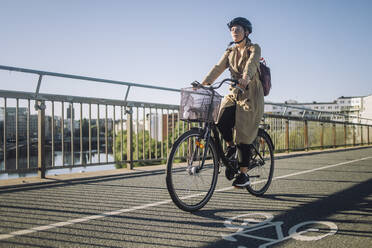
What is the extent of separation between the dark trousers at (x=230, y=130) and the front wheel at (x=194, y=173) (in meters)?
0.31

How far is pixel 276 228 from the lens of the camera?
2.72m

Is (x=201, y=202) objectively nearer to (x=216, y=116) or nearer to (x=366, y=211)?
(x=216, y=116)

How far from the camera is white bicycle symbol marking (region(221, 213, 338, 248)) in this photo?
2.47 meters

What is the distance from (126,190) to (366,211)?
9.25 ft

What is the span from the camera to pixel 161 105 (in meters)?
7.50

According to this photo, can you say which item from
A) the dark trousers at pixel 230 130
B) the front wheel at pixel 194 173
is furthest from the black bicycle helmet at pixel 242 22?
the front wheel at pixel 194 173

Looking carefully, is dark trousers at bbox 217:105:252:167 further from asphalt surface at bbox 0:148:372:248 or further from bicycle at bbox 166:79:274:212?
asphalt surface at bbox 0:148:372:248

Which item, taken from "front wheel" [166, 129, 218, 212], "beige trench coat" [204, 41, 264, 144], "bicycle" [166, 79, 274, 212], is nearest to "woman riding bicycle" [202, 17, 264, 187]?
"beige trench coat" [204, 41, 264, 144]

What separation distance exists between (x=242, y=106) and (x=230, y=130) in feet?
1.02

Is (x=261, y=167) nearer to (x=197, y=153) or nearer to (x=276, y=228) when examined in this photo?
(x=197, y=153)

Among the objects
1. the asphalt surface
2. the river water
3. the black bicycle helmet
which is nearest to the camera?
the asphalt surface

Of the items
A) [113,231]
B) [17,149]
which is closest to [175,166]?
[113,231]

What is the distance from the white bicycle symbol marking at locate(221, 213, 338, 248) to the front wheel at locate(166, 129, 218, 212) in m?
0.49

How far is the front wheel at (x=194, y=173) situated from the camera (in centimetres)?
326
